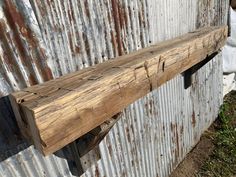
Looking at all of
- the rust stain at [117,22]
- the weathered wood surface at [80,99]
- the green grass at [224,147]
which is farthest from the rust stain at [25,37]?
the green grass at [224,147]

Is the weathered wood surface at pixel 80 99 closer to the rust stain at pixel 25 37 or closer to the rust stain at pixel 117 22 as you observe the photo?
the rust stain at pixel 25 37

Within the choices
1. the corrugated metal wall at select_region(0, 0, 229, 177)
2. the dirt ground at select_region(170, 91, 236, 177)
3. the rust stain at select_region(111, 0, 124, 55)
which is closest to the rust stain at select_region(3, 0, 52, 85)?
the corrugated metal wall at select_region(0, 0, 229, 177)

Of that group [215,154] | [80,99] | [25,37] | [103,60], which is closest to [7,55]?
[25,37]

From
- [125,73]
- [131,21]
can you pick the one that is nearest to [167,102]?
[131,21]

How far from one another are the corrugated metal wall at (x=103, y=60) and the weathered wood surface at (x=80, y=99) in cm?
23

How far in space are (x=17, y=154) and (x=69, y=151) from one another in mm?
459

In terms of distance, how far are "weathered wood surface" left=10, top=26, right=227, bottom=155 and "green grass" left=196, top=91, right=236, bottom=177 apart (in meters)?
2.89

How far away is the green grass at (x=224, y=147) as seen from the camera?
432cm

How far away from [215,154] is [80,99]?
3864 mm

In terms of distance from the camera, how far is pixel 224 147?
4809 millimetres

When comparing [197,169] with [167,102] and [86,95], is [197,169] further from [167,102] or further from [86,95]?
[86,95]

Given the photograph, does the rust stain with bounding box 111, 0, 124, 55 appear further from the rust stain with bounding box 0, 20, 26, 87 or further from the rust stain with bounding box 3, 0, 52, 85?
the rust stain with bounding box 0, 20, 26, 87

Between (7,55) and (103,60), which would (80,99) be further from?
(103,60)

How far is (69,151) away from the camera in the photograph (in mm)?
2184
